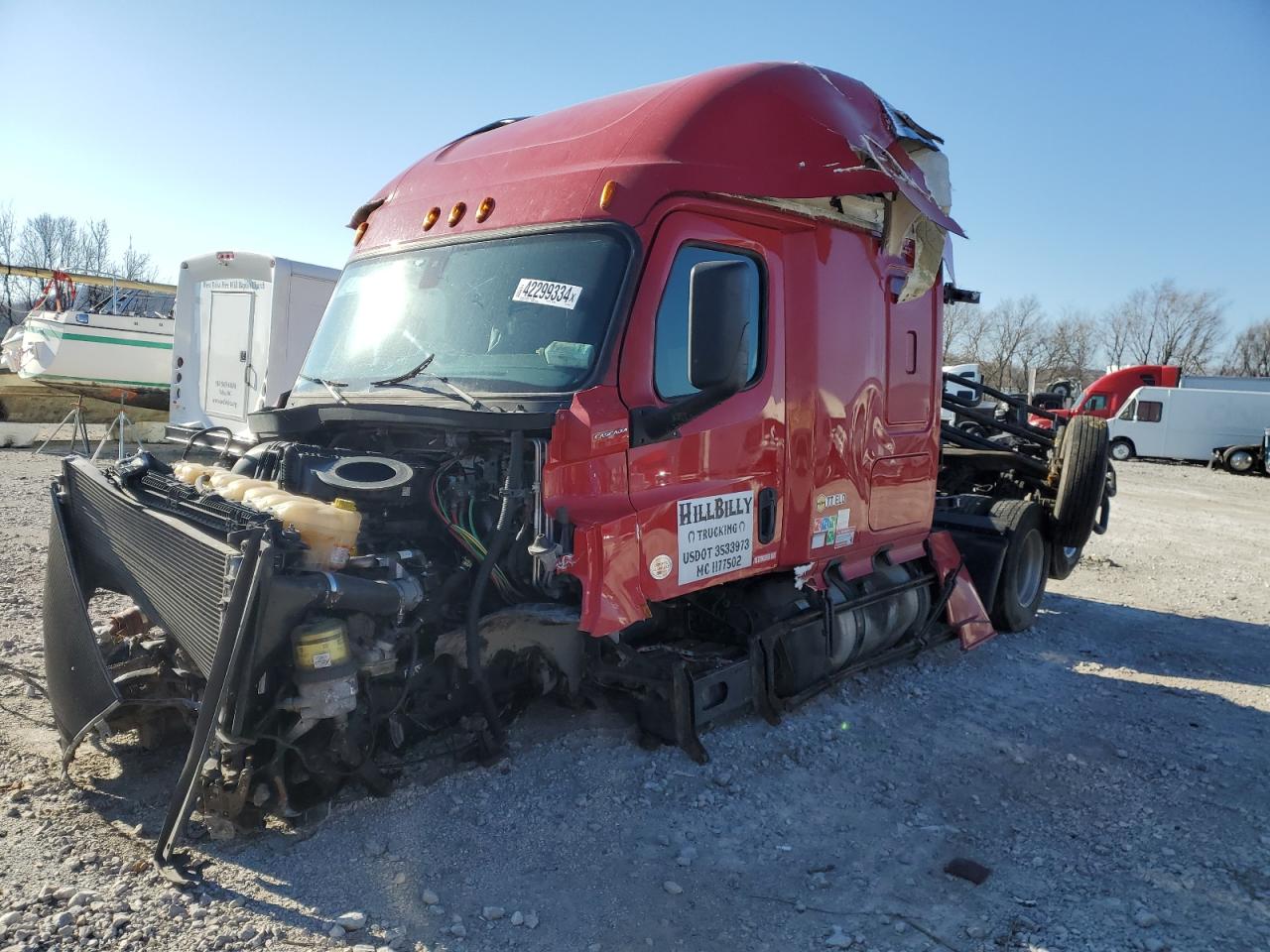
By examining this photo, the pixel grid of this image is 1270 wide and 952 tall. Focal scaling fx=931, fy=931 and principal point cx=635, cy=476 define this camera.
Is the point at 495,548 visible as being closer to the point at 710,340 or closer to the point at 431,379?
the point at 431,379

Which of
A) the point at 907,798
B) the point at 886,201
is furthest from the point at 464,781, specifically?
the point at 886,201

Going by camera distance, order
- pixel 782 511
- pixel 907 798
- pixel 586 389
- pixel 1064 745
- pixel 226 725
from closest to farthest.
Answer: pixel 226 725 < pixel 586 389 < pixel 907 798 < pixel 782 511 < pixel 1064 745

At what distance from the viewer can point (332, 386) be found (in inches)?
169

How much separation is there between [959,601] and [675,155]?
12.7 ft

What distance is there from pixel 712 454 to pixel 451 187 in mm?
1949

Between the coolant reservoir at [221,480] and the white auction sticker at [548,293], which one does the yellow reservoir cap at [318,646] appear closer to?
the coolant reservoir at [221,480]

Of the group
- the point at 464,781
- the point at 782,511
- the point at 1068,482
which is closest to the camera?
the point at 464,781

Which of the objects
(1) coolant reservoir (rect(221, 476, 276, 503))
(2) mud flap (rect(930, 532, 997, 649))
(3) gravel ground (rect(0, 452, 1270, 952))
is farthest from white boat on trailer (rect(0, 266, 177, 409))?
(2) mud flap (rect(930, 532, 997, 649))

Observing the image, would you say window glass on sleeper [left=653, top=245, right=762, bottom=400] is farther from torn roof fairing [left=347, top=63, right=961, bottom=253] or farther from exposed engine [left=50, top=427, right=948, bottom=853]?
exposed engine [left=50, top=427, right=948, bottom=853]

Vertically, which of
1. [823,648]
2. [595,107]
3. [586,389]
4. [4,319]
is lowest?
[823,648]

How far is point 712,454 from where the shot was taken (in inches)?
161

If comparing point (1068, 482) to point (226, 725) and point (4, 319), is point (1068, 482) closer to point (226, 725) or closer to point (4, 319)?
point (226, 725)

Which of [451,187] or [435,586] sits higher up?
[451,187]

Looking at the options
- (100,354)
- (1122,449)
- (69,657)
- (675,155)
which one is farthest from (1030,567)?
(1122,449)
